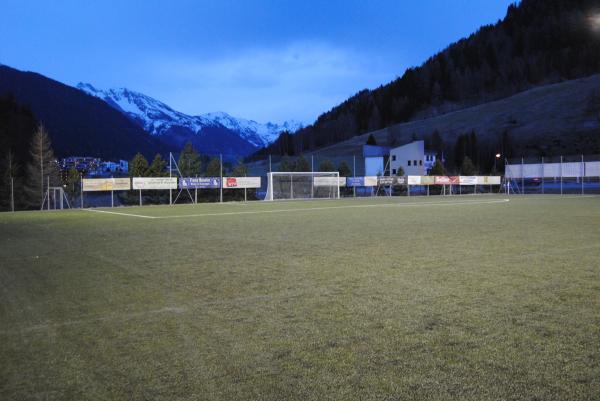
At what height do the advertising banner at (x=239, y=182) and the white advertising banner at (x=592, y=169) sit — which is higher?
the white advertising banner at (x=592, y=169)

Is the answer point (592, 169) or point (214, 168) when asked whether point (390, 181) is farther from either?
point (592, 169)

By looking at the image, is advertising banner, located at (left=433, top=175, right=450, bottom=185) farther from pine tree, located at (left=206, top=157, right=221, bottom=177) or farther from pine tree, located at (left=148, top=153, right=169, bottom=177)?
pine tree, located at (left=148, top=153, right=169, bottom=177)

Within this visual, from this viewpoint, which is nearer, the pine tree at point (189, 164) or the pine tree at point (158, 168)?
the pine tree at point (158, 168)

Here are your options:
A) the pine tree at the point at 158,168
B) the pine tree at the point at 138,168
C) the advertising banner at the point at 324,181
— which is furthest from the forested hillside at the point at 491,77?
the pine tree at the point at 138,168

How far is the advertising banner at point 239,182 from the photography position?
33.3 metres

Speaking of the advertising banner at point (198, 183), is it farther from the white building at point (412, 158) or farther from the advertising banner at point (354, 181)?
the white building at point (412, 158)

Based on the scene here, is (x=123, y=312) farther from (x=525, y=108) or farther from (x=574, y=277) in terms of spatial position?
(x=525, y=108)

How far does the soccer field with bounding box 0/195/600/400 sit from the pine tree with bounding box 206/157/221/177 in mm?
28077

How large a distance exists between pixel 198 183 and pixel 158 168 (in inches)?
184

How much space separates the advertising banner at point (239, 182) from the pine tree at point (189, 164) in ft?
13.1

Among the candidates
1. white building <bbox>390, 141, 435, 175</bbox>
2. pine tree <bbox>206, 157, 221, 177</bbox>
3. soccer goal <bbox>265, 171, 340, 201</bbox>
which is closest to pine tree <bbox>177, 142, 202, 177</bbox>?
pine tree <bbox>206, 157, 221, 177</bbox>

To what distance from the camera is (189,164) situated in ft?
118

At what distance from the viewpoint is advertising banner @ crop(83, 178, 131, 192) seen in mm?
28273

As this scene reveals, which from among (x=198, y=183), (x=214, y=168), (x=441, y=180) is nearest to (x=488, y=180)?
(x=441, y=180)
